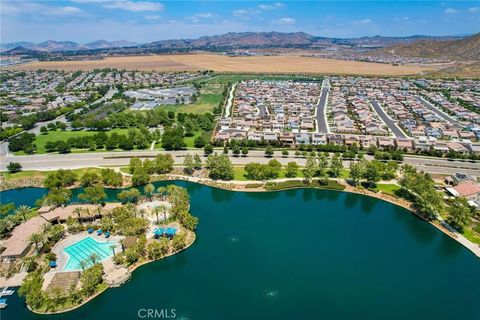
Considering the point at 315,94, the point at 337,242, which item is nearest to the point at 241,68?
the point at 315,94

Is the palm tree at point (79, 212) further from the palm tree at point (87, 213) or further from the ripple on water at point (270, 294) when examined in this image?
the ripple on water at point (270, 294)

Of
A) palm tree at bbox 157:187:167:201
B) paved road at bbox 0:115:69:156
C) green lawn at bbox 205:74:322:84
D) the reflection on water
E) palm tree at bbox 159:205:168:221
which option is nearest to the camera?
palm tree at bbox 159:205:168:221

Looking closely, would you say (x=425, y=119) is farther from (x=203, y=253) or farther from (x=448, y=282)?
(x=203, y=253)

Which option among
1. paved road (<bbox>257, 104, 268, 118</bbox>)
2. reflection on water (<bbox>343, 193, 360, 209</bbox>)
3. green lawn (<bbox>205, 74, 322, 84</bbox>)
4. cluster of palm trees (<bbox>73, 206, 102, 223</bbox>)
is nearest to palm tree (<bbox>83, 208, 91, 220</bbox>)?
cluster of palm trees (<bbox>73, 206, 102, 223</bbox>)

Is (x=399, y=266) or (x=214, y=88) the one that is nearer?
(x=399, y=266)

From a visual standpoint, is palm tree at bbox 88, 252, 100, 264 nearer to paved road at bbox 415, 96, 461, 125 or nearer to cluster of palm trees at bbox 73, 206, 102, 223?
cluster of palm trees at bbox 73, 206, 102, 223

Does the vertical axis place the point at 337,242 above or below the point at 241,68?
below
